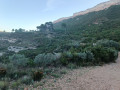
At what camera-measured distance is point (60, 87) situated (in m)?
4.45

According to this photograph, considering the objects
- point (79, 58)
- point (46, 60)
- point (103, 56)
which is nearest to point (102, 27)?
point (103, 56)

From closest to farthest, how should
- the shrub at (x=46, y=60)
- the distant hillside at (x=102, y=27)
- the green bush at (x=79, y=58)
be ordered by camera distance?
the shrub at (x=46, y=60), the green bush at (x=79, y=58), the distant hillside at (x=102, y=27)

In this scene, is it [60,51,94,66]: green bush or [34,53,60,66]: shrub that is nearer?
[34,53,60,66]: shrub

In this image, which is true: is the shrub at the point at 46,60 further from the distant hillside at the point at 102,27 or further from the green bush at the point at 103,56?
→ the distant hillside at the point at 102,27

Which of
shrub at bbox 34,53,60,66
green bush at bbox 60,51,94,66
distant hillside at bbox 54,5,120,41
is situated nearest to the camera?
shrub at bbox 34,53,60,66

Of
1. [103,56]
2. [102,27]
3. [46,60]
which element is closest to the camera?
[46,60]

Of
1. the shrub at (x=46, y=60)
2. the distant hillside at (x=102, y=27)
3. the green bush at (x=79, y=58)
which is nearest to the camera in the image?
the shrub at (x=46, y=60)

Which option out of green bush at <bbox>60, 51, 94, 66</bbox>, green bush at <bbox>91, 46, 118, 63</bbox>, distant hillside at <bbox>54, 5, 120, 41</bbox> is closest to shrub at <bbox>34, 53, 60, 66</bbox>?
green bush at <bbox>60, 51, 94, 66</bbox>

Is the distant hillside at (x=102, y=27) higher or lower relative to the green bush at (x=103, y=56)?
higher

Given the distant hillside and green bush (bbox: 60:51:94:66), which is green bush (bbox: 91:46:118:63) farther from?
the distant hillside

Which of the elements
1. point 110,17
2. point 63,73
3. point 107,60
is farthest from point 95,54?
point 110,17

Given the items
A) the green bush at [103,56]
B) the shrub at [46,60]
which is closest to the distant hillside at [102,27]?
the green bush at [103,56]

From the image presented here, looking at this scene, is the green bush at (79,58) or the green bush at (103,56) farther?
the green bush at (103,56)

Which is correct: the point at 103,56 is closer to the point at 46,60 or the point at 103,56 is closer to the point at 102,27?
the point at 46,60
